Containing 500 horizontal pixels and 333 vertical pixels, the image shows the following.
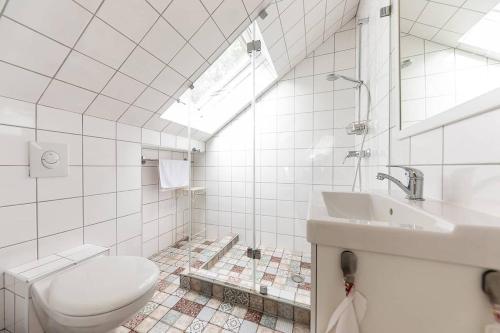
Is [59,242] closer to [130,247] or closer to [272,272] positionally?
[130,247]

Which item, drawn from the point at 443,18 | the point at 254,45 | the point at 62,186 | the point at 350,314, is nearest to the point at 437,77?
the point at 443,18

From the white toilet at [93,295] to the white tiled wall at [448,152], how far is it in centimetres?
117

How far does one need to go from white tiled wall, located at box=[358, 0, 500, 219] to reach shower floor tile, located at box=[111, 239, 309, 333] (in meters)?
1.07

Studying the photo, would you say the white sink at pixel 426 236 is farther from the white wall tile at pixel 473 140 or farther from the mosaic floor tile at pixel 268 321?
the mosaic floor tile at pixel 268 321

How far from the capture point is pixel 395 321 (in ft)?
1.22

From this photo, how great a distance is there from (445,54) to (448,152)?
0.32 m

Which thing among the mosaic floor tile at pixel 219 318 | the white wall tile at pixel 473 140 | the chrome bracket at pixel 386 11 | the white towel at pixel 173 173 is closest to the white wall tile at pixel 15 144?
the white towel at pixel 173 173

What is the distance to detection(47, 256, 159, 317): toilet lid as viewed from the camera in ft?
2.41

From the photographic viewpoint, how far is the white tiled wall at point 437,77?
0.49 metres

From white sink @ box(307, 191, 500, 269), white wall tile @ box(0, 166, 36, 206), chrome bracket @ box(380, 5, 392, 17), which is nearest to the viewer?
white sink @ box(307, 191, 500, 269)

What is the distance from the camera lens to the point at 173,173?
2.04 m

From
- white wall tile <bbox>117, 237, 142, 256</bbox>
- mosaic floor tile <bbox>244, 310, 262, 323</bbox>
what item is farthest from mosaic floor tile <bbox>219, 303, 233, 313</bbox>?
white wall tile <bbox>117, 237, 142, 256</bbox>

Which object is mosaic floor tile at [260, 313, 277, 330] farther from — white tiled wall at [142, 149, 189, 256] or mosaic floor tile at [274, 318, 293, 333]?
white tiled wall at [142, 149, 189, 256]

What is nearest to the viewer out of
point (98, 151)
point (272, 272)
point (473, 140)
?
point (473, 140)
